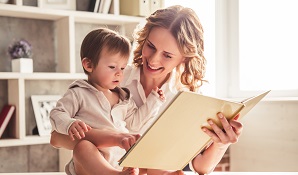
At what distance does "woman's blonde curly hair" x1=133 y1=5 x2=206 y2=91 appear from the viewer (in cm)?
154

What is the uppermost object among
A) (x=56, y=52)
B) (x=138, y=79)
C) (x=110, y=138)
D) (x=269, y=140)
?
(x=56, y=52)

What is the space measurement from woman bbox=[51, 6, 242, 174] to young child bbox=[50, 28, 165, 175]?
11 centimetres

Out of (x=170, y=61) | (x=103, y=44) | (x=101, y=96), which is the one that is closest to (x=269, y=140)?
(x=170, y=61)

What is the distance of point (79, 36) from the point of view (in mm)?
3527

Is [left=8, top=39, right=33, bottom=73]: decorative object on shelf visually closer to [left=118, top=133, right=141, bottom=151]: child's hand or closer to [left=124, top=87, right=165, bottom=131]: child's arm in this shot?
[left=124, top=87, right=165, bottom=131]: child's arm

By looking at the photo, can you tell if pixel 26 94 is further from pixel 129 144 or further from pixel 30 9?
pixel 129 144

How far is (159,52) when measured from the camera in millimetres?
1526

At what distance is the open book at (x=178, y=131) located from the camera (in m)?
1.02

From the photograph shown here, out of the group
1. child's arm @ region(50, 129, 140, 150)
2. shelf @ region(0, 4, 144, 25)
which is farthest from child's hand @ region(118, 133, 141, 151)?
shelf @ region(0, 4, 144, 25)

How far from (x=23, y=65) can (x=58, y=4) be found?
55 cm

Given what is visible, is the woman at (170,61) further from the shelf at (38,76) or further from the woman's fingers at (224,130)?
the shelf at (38,76)

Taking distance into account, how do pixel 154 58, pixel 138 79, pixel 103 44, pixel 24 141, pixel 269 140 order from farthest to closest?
pixel 269 140 → pixel 24 141 → pixel 138 79 → pixel 154 58 → pixel 103 44

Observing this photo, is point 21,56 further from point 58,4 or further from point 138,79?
point 138,79

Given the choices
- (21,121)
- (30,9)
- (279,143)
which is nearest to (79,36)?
(30,9)
